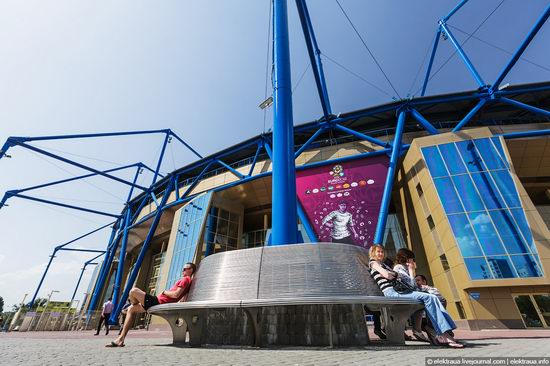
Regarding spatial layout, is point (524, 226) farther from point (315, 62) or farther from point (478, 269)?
point (315, 62)

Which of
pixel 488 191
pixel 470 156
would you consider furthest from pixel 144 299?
pixel 470 156

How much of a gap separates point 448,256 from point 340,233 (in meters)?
5.42

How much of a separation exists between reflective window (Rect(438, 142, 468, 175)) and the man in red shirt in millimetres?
14513

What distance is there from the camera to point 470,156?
1395 cm

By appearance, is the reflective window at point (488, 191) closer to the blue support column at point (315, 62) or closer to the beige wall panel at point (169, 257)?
the blue support column at point (315, 62)

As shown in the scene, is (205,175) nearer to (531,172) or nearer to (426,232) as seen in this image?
(426,232)

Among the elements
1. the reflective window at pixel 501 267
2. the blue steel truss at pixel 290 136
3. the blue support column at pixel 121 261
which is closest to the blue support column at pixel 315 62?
the blue steel truss at pixel 290 136

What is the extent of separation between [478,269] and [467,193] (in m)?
3.79

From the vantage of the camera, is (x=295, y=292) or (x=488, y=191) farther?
(x=488, y=191)

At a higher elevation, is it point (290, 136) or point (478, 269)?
point (290, 136)

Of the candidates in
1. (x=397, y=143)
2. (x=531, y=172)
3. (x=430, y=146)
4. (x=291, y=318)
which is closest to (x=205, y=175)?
(x=397, y=143)

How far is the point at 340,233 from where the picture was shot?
50.8 ft

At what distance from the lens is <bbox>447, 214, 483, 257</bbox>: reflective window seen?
1141 cm

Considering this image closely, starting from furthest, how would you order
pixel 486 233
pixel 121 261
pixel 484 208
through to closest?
pixel 121 261 < pixel 484 208 < pixel 486 233
